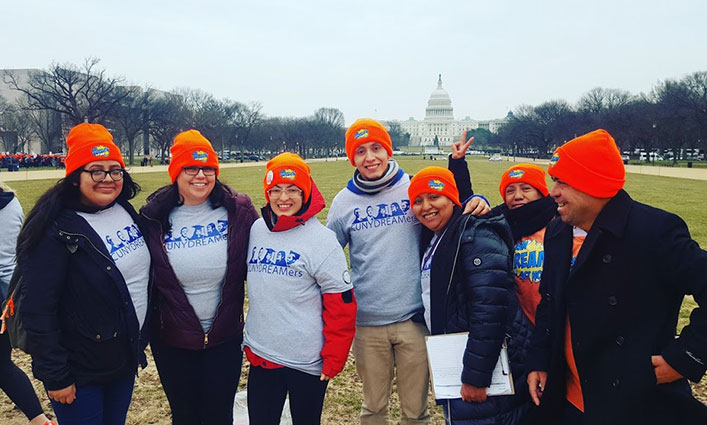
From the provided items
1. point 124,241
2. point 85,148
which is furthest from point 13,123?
point 124,241

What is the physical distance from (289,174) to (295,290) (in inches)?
27.6

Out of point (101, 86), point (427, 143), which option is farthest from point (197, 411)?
point (427, 143)

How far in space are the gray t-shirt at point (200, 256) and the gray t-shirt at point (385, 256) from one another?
83 centimetres

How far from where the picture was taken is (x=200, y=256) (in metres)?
3.00

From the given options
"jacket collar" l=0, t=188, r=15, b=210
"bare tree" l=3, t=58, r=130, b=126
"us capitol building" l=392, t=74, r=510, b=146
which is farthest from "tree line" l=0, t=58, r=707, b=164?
"us capitol building" l=392, t=74, r=510, b=146

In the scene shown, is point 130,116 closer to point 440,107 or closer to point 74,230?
point 74,230

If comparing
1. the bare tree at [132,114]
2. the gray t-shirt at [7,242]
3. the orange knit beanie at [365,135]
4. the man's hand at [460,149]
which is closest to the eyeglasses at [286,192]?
the orange knit beanie at [365,135]

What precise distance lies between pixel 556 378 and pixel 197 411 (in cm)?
223

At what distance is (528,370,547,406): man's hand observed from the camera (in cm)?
271

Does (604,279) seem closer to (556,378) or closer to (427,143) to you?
(556,378)

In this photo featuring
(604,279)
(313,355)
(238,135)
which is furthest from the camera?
(238,135)

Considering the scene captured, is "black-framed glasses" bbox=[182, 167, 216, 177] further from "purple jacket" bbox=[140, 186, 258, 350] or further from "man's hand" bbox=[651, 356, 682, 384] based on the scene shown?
"man's hand" bbox=[651, 356, 682, 384]

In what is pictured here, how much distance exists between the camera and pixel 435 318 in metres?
2.94

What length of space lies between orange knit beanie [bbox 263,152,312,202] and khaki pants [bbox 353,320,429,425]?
3.57 feet
